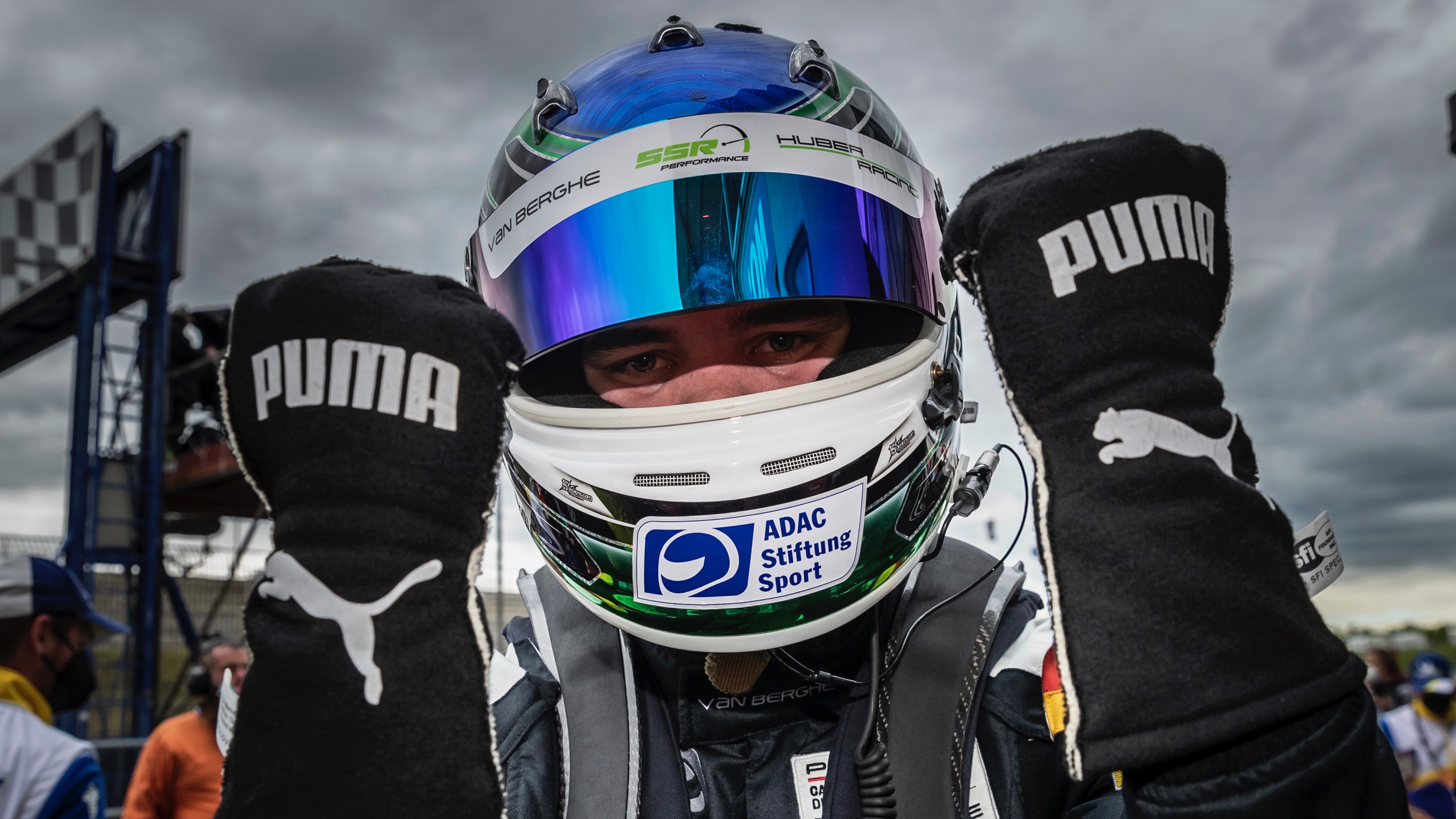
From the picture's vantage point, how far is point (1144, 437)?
92 centimetres

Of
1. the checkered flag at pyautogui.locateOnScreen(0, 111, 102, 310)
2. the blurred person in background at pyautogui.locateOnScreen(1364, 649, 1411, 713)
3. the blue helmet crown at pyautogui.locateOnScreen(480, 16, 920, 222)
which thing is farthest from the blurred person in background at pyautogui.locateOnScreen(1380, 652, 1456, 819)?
the checkered flag at pyautogui.locateOnScreen(0, 111, 102, 310)

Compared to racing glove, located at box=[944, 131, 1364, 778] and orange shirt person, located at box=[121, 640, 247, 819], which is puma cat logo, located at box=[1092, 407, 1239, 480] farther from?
orange shirt person, located at box=[121, 640, 247, 819]

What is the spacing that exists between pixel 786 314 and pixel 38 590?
3.15m

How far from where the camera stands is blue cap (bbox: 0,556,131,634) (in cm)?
329

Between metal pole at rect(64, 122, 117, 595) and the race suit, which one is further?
metal pole at rect(64, 122, 117, 595)

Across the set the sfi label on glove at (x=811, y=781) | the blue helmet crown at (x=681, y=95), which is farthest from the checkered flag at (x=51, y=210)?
the sfi label on glove at (x=811, y=781)

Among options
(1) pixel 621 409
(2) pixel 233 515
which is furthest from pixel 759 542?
(2) pixel 233 515

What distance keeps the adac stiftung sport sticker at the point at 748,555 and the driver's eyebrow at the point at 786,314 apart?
0.32 metres

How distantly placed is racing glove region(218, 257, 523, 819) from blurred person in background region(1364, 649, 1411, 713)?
7496mm

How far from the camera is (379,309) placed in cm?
100

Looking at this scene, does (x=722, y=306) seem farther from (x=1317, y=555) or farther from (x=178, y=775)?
(x=178, y=775)

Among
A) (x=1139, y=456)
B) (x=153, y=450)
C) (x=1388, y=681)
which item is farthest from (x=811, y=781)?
(x=153, y=450)

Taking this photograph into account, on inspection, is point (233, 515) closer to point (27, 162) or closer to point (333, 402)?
point (27, 162)

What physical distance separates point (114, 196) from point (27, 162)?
223cm
